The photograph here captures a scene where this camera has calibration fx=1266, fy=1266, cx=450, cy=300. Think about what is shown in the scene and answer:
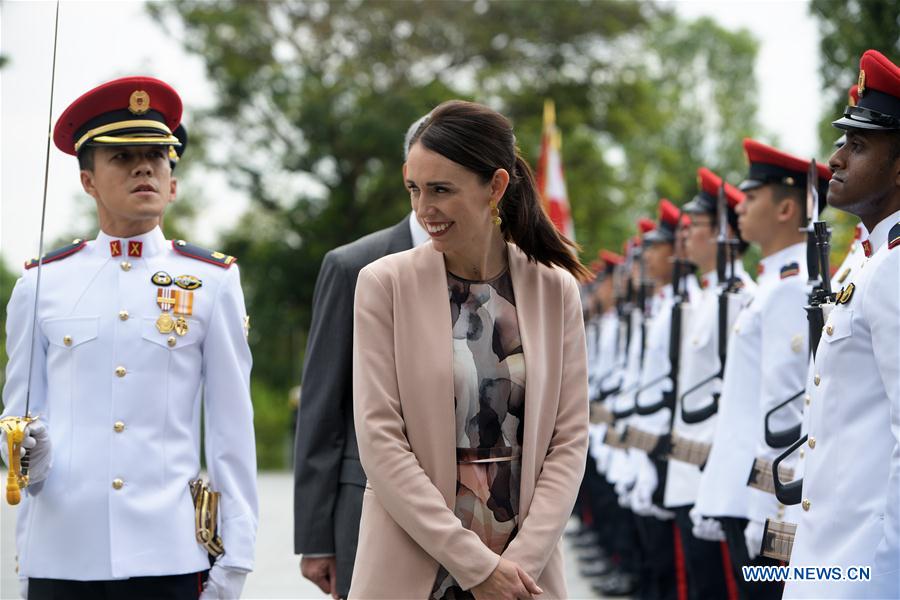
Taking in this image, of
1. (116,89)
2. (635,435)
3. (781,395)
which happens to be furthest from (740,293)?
(116,89)

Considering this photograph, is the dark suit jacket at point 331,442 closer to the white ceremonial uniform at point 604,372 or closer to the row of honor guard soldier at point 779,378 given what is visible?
the row of honor guard soldier at point 779,378

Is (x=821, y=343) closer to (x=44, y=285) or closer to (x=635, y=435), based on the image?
(x=44, y=285)

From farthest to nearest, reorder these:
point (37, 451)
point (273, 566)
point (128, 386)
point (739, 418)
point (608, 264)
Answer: point (608, 264) < point (273, 566) < point (739, 418) < point (128, 386) < point (37, 451)

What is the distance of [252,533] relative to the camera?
146 inches

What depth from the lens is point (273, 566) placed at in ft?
29.6

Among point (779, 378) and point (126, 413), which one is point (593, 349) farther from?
point (126, 413)

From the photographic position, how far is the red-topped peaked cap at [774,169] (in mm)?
5367

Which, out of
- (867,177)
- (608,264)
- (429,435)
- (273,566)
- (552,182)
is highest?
(552,182)

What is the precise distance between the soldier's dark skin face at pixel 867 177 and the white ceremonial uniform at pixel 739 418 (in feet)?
6.03

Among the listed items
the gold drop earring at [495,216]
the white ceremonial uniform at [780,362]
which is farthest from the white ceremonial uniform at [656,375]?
the gold drop earring at [495,216]

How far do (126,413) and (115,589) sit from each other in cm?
50

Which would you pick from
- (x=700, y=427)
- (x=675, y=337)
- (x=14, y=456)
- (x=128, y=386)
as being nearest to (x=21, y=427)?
(x=14, y=456)

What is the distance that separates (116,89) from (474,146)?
57.4 inches

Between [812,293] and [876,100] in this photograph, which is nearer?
[876,100]
